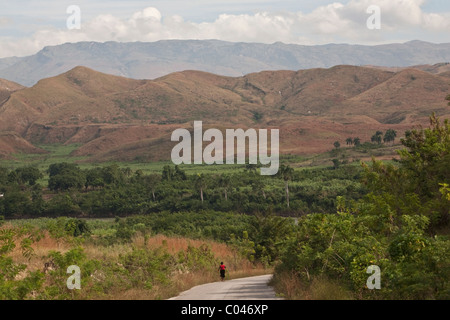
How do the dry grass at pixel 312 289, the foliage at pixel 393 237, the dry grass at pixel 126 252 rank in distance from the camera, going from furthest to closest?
the dry grass at pixel 126 252 < the dry grass at pixel 312 289 < the foliage at pixel 393 237

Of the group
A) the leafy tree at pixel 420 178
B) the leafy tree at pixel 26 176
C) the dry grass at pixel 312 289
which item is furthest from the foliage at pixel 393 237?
the leafy tree at pixel 26 176

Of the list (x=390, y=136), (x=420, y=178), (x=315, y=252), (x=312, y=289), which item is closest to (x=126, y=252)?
(x=315, y=252)

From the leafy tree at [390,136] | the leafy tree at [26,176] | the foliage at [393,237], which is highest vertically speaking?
the leafy tree at [390,136]

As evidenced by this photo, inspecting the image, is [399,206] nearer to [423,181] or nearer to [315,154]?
[423,181]

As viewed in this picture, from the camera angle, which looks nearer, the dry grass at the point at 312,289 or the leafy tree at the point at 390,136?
the dry grass at the point at 312,289

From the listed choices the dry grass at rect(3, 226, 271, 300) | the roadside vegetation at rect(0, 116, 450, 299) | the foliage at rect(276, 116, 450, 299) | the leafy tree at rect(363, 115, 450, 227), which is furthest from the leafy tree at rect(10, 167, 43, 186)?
the leafy tree at rect(363, 115, 450, 227)

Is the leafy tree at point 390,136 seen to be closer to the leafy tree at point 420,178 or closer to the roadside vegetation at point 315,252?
the roadside vegetation at point 315,252

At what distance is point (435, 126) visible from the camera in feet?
74.5

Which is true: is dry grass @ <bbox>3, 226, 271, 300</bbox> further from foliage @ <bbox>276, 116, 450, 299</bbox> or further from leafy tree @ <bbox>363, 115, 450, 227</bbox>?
leafy tree @ <bbox>363, 115, 450, 227</bbox>

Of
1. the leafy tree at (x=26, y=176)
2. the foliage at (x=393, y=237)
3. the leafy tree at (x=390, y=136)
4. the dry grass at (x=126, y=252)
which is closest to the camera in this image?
the foliage at (x=393, y=237)

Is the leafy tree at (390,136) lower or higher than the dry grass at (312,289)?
higher

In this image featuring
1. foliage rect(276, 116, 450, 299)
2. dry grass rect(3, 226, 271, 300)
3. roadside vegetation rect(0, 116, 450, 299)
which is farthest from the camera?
dry grass rect(3, 226, 271, 300)
